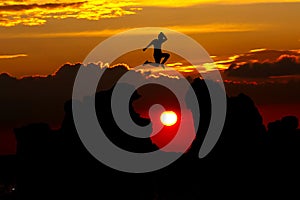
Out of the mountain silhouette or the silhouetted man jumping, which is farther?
the mountain silhouette

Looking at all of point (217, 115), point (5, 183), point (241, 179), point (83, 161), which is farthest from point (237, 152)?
point (5, 183)

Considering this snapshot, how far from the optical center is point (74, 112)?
16638 cm

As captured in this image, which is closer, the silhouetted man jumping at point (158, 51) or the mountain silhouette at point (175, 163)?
the silhouetted man jumping at point (158, 51)

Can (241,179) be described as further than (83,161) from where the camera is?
No

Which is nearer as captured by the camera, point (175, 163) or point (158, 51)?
point (158, 51)

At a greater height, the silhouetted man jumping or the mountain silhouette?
the silhouetted man jumping

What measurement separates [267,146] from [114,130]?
27923 millimetres

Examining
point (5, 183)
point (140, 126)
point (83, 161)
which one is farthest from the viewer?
point (5, 183)

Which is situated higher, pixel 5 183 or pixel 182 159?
pixel 182 159

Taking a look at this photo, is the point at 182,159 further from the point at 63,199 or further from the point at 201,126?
the point at 63,199

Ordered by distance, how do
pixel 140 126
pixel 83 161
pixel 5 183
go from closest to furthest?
pixel 140 126
pixel 83 161
pixel 5 183

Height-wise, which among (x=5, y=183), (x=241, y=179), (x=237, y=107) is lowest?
(x=5, y=183)

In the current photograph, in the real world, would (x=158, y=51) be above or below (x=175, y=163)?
above

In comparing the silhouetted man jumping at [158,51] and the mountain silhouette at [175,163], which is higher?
the silhouetted man jumping at [158,51]
